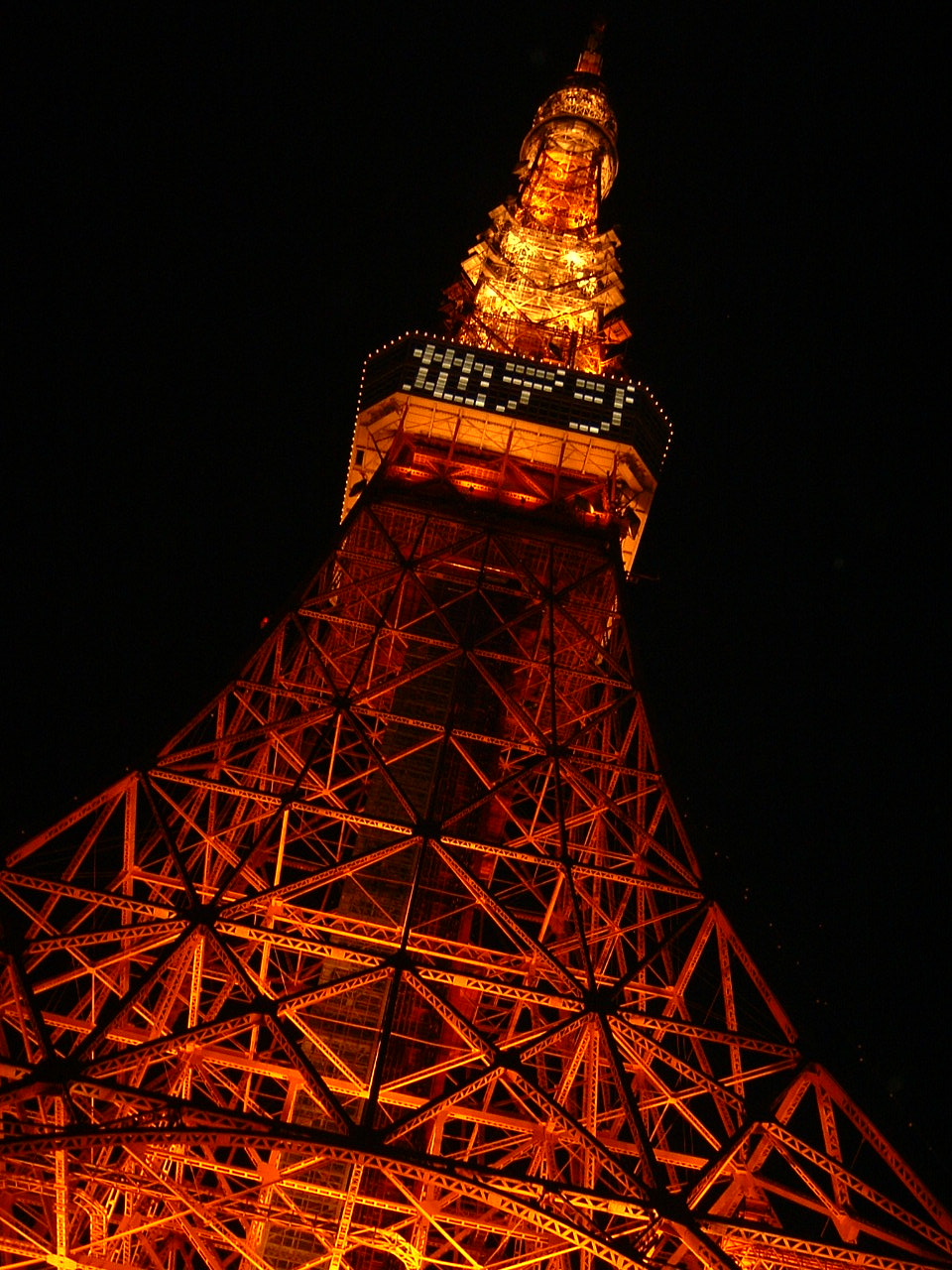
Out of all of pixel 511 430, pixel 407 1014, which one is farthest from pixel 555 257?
pixel 407 1014

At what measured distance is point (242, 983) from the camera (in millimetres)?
14156

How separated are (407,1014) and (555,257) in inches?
821

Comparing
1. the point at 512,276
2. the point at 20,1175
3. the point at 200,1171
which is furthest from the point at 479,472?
the point at 20,1175

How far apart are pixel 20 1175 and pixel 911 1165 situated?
9489 millimetres

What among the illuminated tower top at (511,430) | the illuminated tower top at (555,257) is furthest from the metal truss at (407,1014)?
the illuminated tower top at (555,257)

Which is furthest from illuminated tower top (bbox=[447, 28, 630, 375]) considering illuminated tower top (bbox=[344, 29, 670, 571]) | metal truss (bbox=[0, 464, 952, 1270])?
metal truss (bbox=[0, 464, 952, 1270])

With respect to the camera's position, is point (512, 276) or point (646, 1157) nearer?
point (646, 1157)

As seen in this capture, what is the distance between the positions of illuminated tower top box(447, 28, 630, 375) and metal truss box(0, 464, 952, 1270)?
23.7 ft

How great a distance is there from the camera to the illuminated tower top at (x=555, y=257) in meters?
31.3

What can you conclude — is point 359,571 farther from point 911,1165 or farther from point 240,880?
point 911,1165

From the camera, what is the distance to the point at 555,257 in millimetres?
33969

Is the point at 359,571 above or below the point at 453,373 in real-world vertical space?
below

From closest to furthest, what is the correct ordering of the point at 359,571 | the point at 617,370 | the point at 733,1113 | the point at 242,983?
the point at 242,983 < the point at 733,1113 < the point at 359,571 < the point at 617,370

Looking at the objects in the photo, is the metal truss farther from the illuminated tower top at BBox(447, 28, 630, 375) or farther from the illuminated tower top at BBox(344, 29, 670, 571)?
the illuminated tower top at BBox(447, 28, 630, 375)
